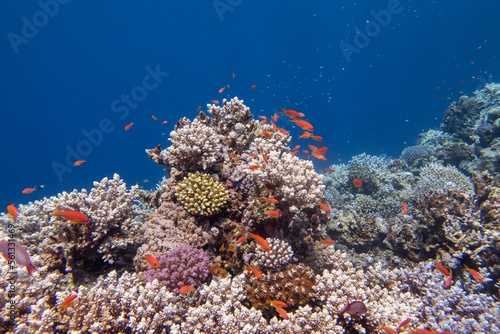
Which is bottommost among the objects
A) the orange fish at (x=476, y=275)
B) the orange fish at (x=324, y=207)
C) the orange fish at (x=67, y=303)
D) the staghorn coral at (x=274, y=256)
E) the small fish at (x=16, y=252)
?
the orange fish at (x=67, y=303)

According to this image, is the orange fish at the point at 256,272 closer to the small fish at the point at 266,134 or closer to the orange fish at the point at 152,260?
the orange fish at the point at 152,260

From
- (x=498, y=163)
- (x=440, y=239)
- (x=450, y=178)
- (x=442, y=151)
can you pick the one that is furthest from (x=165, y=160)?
(x=442, y=151)

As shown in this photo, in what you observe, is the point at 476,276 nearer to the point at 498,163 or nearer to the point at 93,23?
the point at 498,163

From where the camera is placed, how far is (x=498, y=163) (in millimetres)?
10688

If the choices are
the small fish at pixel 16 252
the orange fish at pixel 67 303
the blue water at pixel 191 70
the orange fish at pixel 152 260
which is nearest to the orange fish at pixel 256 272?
the orange fish at pixel 152 260

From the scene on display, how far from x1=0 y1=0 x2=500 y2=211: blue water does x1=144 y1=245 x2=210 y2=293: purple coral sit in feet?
193

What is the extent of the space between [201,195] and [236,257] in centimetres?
148

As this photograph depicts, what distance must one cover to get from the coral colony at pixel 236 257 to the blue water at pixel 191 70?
55671mm

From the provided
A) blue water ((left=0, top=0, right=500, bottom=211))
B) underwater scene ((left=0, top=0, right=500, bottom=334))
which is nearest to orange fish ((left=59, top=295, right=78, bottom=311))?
underwater scene ((left=0, top=0, right=500, bottom=334))

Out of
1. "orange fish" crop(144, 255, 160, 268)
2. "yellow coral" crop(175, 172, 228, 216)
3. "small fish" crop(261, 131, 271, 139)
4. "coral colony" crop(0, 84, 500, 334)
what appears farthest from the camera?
"small fish" crop(261, 131, 271, 139)

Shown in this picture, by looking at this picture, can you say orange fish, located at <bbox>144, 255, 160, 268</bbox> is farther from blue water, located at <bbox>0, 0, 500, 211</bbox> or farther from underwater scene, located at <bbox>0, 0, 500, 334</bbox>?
blue water, located at <bbox>0, 0, 500, 211</bbox>

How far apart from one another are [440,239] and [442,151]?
1049 centimetres

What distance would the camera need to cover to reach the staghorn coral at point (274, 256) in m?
4.05

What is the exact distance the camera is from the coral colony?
3197 millimetres
